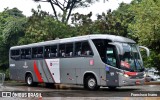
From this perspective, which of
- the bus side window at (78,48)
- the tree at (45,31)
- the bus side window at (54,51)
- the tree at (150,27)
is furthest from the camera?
the tree at (45,31)

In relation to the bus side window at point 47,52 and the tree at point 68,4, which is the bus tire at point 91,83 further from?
the tree at point 68,4

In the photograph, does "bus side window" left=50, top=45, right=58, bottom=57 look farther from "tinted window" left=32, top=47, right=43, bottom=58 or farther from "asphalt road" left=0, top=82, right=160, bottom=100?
"asphalt road" left=0, top=82, right=160, bottom=100

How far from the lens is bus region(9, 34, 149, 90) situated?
17.5 m

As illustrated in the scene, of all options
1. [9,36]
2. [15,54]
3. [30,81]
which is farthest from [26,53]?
[9,36]

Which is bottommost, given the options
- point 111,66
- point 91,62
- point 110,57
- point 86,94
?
point 86,94

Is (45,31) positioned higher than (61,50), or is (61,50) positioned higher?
(45,31)

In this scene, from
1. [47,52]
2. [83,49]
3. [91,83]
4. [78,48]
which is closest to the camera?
[91,83]

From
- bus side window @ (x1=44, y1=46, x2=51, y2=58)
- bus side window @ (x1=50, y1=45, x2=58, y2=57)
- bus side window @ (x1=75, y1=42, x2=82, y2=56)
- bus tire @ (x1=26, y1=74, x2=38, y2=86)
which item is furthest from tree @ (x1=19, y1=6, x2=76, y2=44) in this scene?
bus side window @ (x1=75, y1=42, x2=82, y2=56)

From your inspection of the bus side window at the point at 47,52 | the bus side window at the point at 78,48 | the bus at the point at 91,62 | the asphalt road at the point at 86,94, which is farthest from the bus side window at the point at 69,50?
the asphalt road at the point at 86,94

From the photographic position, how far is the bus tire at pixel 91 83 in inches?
728

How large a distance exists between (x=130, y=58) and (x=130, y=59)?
0.19ft

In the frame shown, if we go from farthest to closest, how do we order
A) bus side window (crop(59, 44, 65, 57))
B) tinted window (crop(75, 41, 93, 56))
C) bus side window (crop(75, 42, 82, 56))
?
bus side window (crop(59, 44, 65, 57)), bus side window (crop(75, 42, 82, 56)), tinted window (crop(75, 41, 93, 56))

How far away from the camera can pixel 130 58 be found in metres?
17.7

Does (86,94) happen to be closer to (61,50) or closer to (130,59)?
(130,59)
